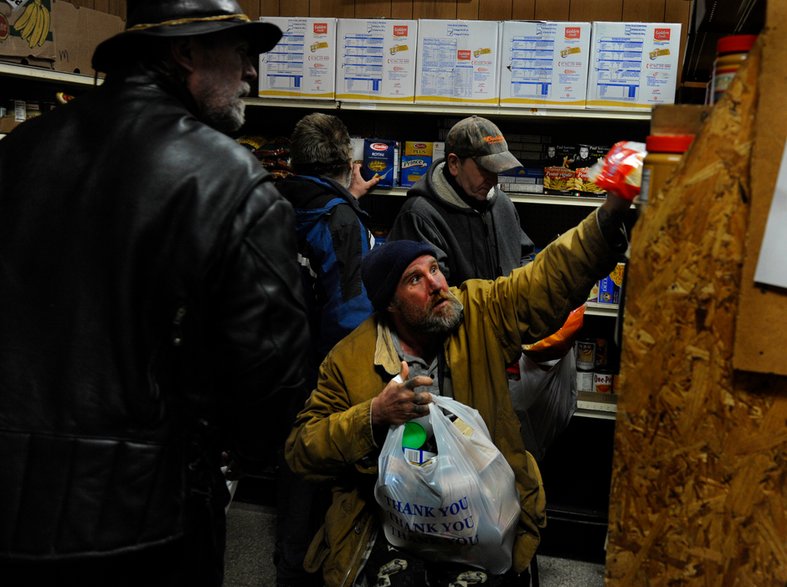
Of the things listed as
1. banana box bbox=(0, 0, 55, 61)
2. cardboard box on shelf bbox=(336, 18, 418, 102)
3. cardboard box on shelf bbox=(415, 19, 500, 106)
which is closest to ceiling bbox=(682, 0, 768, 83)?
cardboard box on shelf bbox=(415, 19, 500, 106)

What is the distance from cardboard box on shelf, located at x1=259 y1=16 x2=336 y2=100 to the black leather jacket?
2323 mm

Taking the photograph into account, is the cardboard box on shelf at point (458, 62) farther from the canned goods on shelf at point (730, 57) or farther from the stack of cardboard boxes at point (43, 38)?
the canned goods on shelf at point (730, 57)

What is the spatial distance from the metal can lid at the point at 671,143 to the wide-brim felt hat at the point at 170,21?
2.41 feet

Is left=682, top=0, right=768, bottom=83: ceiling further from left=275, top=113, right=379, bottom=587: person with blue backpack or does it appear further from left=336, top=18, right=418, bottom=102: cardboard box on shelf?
left=336, top=18, right=418, bottom=102: cardboard box on shelf

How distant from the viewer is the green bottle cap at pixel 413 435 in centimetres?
192

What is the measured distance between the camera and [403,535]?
6.43ft

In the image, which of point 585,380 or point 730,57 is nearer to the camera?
point 730,57

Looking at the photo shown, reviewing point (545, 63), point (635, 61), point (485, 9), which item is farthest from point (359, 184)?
point (635, 61)

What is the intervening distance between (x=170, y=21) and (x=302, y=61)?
7.56 ft

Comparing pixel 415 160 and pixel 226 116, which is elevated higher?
pixel 226 116

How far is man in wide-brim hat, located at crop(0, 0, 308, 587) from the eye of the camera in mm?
1262

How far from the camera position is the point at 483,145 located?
2936 millimetres

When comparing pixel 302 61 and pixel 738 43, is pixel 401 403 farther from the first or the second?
pixel 302 61

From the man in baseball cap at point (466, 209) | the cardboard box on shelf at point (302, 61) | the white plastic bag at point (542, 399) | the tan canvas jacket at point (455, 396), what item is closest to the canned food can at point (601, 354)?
the man in baseball cap at point (466, 209)
